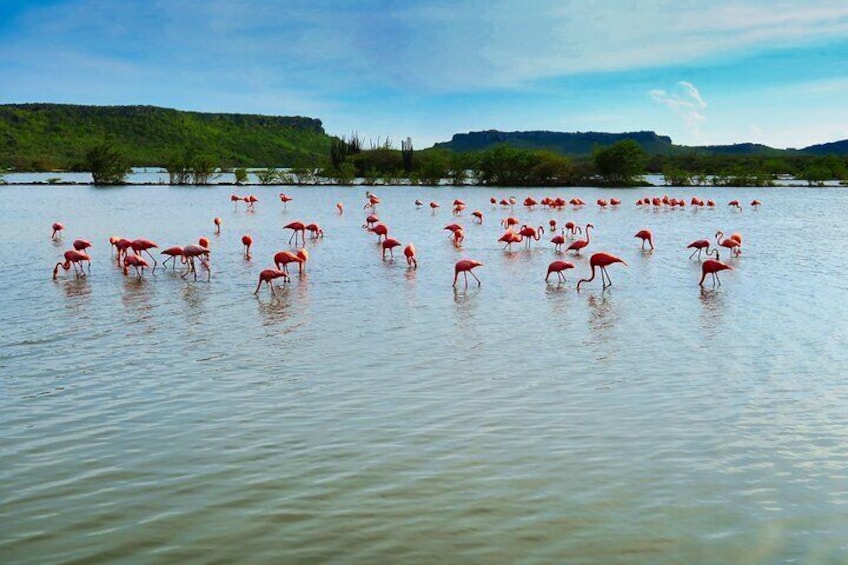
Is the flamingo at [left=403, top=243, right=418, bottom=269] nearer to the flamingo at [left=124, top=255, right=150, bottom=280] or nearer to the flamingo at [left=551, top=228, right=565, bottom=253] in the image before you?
the flamingo at [left=551, top=228, right=565, bottom=253]

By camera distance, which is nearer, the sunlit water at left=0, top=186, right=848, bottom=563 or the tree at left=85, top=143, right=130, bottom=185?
the sunlit water at left=0, top=186, right=848, bottom=563

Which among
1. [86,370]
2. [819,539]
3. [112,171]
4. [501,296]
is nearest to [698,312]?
[501,296]

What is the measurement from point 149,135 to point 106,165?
99.5m

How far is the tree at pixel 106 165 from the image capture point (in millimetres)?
65312

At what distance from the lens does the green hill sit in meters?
135

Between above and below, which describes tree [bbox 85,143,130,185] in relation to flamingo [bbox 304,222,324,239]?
above

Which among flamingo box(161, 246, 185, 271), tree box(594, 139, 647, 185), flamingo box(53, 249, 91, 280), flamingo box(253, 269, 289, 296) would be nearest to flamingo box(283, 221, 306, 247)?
flamingo box(161, 246, 185, 271)

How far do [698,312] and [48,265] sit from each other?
1427 cm

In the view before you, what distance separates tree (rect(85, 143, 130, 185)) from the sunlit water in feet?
180

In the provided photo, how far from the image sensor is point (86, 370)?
338 inches

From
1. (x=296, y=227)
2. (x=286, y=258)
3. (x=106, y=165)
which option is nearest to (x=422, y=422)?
(x=286, y=258)

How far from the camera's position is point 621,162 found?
66000mm

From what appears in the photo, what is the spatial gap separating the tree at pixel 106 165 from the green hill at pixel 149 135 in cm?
5607

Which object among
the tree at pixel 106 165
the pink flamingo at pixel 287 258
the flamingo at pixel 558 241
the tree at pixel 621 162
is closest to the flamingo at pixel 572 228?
the flamingo at pixel 558 241
